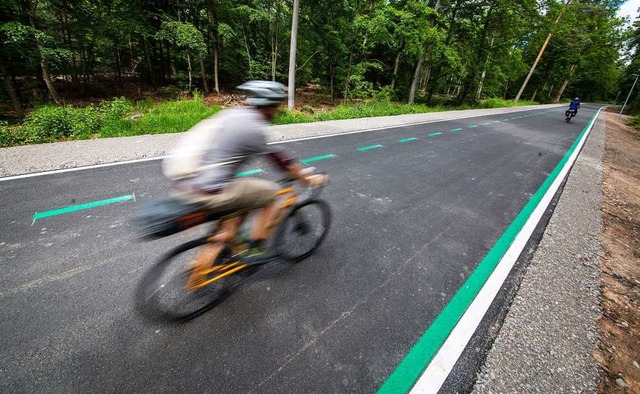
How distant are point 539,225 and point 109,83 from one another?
79.6 ft

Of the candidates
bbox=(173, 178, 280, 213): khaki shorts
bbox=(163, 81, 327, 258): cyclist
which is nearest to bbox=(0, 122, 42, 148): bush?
bbox=(163, 81, 327, 258): cyclist

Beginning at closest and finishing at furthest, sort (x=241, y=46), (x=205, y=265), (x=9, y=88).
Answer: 1. (x=205, y=265)
2. (x=9, y=88)
3. (x=241, y=46)

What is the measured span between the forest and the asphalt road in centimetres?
657

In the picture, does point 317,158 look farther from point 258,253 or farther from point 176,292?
point 176,292

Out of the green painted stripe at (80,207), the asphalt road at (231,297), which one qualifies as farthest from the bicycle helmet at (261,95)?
the green painted stripe at (80,207)

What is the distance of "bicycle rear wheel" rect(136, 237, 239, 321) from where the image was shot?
2.08 meters

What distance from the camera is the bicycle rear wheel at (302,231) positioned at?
295cm

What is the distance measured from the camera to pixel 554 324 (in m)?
2.39

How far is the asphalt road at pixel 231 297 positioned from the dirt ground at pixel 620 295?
3.89ft

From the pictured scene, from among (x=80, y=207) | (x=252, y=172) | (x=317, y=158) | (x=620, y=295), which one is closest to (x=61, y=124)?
(x=80, y=207)

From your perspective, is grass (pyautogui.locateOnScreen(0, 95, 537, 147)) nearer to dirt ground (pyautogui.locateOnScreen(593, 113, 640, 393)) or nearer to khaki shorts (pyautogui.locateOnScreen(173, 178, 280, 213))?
khaki shorts (pyautogui.locateOnScreen(173, 178, 280, 213))

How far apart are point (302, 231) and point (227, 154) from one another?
1470mm

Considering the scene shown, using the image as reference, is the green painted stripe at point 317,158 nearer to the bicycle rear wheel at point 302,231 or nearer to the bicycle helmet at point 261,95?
the bicycle rear wheel at point 302,231

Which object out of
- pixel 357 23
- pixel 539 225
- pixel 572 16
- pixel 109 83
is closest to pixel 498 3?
pixel 357 23
